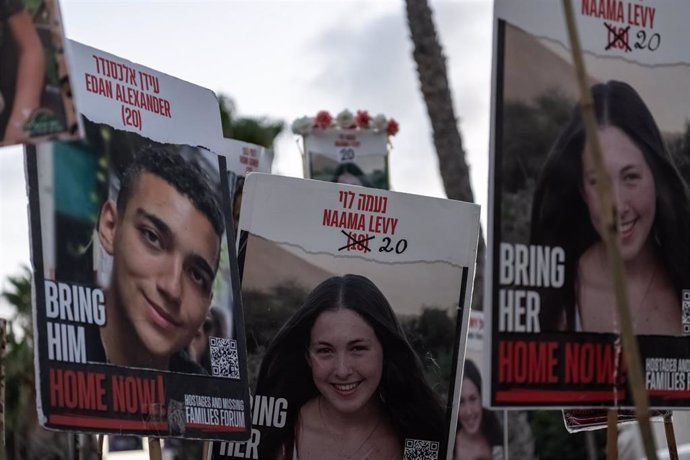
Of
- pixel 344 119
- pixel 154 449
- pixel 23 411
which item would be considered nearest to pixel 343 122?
pixel 344 119

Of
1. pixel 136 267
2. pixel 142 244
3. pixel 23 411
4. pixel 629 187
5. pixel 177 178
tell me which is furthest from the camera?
pixel 23 411

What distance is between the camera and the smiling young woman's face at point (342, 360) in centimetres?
879

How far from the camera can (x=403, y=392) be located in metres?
9.03

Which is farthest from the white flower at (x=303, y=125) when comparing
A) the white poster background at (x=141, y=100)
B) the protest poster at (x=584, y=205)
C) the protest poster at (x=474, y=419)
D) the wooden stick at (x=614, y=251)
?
the wooden stick at (x=614, y=251)

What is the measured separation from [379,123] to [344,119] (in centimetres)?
41

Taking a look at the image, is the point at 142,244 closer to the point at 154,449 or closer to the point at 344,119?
the point at 154,449

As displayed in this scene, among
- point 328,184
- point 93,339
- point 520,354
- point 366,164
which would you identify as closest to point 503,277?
point 520,354

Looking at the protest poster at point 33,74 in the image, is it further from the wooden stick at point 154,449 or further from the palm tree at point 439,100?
the palm tree at point 439,100

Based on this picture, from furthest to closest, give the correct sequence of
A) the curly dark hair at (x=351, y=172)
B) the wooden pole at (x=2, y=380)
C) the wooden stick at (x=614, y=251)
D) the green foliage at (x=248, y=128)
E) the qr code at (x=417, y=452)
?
the green foliage at (x=248, y=128)
the curly dark hair at (x=351, y=172)
the qr code at (x=417, y=452)
the wooden pole at (x=2, y=380)
the wooden stick at (x=614, y=251)

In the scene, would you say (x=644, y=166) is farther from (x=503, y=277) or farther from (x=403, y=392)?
(x=403, y=392)

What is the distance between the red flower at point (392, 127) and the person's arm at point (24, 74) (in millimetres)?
9440

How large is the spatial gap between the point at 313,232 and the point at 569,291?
2.20 m

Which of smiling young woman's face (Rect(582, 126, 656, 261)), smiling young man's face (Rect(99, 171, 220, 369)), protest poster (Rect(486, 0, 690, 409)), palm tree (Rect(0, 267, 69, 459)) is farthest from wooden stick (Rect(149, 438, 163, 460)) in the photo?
palm tree (Rect(0, 267, 69, 459))

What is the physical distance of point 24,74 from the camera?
20.0 ft
